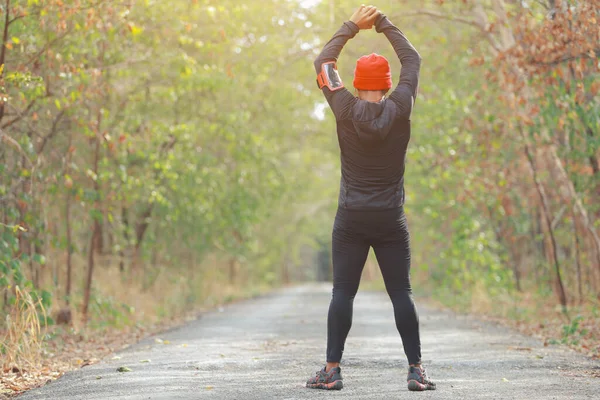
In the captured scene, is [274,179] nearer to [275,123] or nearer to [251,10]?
[275,123]

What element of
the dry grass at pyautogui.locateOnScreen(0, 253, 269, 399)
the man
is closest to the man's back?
the man

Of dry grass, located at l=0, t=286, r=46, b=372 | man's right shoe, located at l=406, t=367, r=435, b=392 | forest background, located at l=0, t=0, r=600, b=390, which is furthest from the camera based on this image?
forest background, located at l=0, t=0, r=600, b=390

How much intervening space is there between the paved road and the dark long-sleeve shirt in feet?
4.25

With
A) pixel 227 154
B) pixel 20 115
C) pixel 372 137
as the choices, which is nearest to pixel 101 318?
pixel 20 115

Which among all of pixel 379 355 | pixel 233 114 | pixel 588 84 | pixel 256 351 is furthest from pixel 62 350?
pixel 233 114

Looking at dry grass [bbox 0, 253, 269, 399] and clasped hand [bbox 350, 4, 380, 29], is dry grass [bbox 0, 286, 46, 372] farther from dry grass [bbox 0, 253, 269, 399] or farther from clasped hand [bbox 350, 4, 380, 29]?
clasped hand [bbox 350, 4, 380, 29]

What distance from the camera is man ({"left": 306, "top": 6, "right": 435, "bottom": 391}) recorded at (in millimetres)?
5832

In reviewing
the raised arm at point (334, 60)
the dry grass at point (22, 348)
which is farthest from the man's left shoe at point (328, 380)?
the dry grass at point (22, 348)

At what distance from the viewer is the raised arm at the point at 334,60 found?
19.3 feet

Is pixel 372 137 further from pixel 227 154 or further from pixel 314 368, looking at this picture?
pixel 227 154

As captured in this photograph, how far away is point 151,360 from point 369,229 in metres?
3.04

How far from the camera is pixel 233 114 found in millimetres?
18516

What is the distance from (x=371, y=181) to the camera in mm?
5867

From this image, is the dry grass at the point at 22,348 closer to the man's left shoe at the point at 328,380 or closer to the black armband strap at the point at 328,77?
the man's left shoe at the point at 328,380
